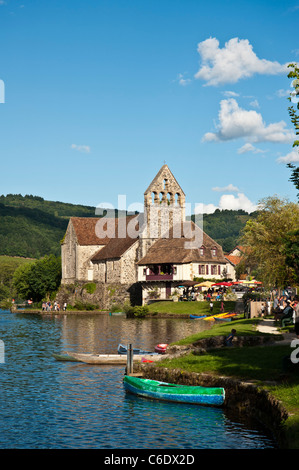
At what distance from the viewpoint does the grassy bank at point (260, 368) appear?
17453 millimetres

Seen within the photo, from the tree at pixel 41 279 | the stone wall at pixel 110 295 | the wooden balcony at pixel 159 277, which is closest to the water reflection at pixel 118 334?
the wooden balcony at pixel 159 277

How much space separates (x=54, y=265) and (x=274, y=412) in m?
92.3

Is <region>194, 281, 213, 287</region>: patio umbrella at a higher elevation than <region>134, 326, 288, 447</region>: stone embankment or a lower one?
higher

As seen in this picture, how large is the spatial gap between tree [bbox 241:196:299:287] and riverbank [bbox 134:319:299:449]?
1518cm

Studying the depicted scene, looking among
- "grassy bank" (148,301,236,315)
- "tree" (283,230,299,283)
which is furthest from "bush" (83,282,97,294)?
"tree" (283,230,299,283)

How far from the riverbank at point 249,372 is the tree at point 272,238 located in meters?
15.2

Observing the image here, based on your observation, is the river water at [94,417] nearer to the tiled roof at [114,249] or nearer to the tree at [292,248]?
the tree at [292,248]

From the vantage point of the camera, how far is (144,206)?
306 feet

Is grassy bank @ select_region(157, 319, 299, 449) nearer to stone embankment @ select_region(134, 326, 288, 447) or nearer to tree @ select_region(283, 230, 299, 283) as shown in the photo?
stone embankment @ select_region(134, 326, 288, 447)

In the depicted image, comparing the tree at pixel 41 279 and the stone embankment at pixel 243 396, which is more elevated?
the tree at pixel 41 279

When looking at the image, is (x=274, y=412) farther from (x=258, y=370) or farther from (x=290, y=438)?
(x=258, y=370)

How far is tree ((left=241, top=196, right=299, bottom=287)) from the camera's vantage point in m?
47.7

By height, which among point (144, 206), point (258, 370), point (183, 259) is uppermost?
point (144, 206)
